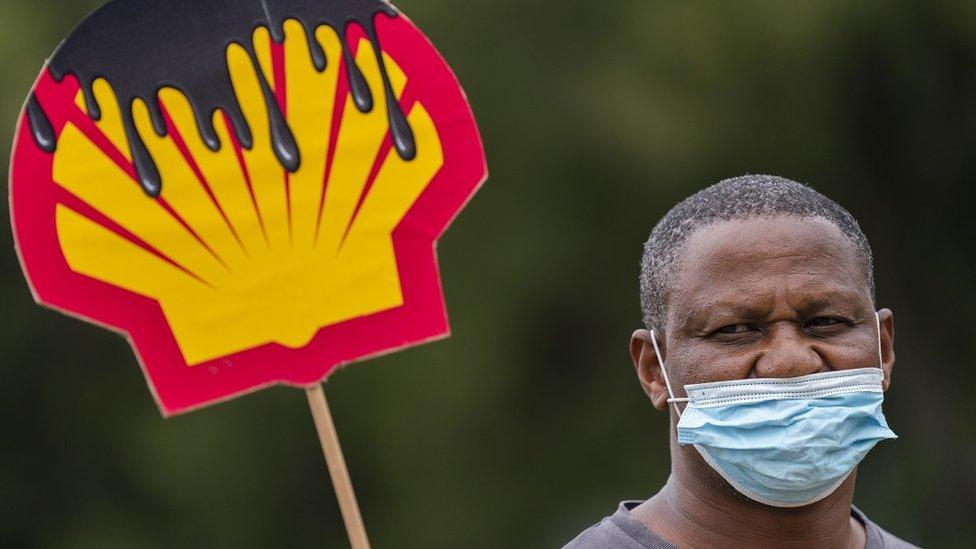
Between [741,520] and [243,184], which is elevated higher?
[243,184]

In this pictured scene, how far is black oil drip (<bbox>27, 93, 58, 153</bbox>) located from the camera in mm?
3182

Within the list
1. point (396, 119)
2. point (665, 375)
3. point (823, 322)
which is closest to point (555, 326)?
point (396, 119)

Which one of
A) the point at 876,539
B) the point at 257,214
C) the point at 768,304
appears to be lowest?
the point at 876,539

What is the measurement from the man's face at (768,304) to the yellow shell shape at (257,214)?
638 millimetres

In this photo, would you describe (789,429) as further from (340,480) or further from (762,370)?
(340,480)

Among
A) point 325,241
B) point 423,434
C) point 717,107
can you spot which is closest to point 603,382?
point 423,434

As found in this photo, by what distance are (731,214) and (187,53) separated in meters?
1.14

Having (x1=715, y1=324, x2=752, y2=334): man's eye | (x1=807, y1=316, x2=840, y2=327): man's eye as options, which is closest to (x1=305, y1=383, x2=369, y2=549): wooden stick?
(x1=715, y1=324, x2=752, y2=334): man's eye

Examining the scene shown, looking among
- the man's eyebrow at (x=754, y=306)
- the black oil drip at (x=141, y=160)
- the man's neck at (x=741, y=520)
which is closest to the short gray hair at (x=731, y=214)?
the man's eyebrow at (x=754, y=306)

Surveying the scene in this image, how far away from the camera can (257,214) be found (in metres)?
3.30

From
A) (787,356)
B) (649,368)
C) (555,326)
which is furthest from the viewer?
(555,326)

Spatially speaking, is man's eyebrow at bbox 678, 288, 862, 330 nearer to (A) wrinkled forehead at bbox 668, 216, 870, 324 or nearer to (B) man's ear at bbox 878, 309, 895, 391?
(A) wrinkled forehead at bbox 668, 216, 870, 324

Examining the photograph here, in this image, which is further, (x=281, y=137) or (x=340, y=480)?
(x=281, y=137)

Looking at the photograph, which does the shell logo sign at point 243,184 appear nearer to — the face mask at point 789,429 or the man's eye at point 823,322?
the face mask at point 789,429
